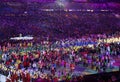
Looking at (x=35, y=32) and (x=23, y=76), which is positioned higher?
(x=23, y=76)

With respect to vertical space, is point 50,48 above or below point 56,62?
below

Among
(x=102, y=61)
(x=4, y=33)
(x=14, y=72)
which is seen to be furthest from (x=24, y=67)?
(x=4, y=33)

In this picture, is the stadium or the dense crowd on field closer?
the stadium

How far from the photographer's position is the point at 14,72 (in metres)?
18.9

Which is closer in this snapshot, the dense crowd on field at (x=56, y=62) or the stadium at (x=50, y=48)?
the stadium at (x=50, y=48)

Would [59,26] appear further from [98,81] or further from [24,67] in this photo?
[98,81]

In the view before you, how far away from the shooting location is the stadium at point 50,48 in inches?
766

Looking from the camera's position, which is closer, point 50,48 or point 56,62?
point 56,62

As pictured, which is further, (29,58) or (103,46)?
(103,46)

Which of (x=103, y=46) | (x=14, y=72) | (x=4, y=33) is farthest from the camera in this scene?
(x=4, y=33)

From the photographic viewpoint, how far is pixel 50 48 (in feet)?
96.2

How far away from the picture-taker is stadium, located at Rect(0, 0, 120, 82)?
19453 millimetres

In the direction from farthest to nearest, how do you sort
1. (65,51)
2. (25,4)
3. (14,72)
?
(25,4) → (65,51) → (14,72)

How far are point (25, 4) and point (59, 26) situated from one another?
6.09 metres
